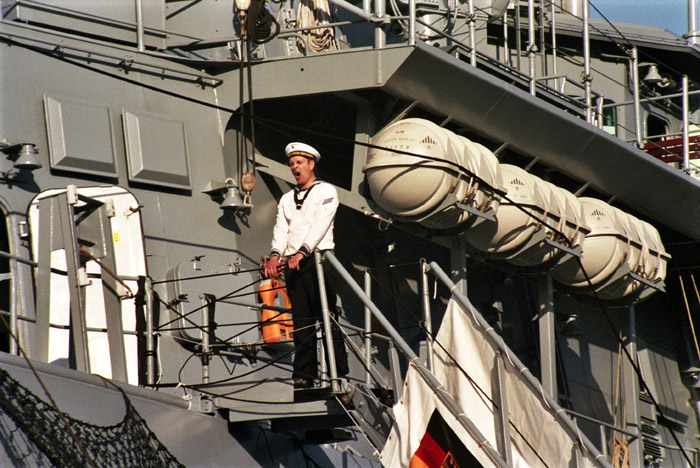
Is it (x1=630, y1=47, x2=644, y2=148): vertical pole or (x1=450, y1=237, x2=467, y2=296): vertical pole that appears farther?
(x1=630, y1=47, x2=644, y2=148): vertical pole

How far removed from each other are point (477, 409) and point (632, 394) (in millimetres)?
5075

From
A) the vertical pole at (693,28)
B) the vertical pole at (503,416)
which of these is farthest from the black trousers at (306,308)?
the vertical pole at (693,28)

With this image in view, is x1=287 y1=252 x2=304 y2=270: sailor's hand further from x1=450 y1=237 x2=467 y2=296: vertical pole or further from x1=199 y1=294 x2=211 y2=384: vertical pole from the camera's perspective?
x1=450 y1=237 x2=467 y2=296: vertical pole

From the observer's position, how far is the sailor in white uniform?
6922 mm

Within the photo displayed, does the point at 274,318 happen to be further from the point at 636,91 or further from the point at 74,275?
the point at 636,91

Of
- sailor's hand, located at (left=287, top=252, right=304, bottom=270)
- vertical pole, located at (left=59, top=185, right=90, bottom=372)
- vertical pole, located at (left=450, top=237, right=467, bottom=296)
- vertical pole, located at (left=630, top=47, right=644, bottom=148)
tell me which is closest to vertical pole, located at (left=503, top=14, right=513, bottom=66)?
vertical pole, located at (left=630, top=47, right=644, bottom=148)

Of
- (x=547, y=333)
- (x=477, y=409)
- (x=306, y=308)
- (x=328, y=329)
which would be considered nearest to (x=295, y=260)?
(x=306, y=308)

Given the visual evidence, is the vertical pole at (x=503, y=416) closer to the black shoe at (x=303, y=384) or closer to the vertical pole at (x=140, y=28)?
the black shoe at (x=303, y=384)

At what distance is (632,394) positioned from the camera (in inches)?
439

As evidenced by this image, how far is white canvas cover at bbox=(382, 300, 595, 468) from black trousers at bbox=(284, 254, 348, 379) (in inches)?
25.6

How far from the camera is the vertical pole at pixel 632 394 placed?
10805mm

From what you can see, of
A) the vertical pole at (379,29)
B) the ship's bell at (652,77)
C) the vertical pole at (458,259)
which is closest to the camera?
the vertical pole at (379,29)

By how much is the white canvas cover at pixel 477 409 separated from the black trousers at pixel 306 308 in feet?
2.13

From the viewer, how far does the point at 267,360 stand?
7648 millimetres
